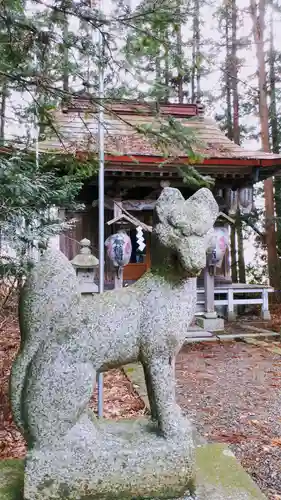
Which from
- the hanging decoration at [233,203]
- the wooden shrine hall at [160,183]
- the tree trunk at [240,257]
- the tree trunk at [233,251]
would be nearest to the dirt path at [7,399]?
the wooden shrine hall at [160,183]

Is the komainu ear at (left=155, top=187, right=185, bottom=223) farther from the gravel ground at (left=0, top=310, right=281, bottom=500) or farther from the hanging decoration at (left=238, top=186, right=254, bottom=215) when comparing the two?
the hanging decoration at (left=238, top=186, right=254, bottom=215)

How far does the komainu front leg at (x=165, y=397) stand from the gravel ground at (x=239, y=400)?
4.66ft

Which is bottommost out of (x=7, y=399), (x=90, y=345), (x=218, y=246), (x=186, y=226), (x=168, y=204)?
(x=7, y=399)

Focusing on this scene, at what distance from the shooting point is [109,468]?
1.55 metres

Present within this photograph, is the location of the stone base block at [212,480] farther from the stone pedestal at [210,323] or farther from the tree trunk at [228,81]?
the tree trunk at [228,81]

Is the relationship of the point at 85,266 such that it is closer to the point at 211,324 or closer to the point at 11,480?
the point at 211,324

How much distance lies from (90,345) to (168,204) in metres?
0.66

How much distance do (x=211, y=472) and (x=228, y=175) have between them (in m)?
6.35

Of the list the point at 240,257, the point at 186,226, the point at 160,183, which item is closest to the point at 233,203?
the point at 160,183

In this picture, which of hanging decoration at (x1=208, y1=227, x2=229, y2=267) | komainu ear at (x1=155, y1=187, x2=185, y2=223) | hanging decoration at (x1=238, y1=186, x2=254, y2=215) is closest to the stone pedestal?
hanging decoration at (x1=208, y1=227, x2=229, y2=267)

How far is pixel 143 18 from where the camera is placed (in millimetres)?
2180

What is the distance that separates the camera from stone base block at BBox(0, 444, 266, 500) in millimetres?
1605

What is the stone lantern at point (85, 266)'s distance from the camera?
5.82 meters

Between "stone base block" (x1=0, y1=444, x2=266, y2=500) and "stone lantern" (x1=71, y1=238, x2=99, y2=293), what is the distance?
13.0 ft
